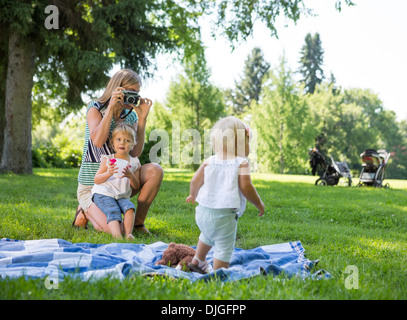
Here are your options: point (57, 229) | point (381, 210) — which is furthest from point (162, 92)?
point (57, 229)

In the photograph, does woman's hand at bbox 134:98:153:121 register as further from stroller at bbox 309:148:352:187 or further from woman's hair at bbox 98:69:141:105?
stroller at bbox 309:148:352:187

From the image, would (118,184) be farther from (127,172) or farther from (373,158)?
(373,158)

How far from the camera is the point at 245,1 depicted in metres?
11.8

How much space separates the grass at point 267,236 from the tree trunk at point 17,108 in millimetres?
2445

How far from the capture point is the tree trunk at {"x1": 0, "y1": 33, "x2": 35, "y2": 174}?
407 inches

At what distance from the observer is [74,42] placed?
10.6 meters

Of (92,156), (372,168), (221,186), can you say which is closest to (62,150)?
(372,168)

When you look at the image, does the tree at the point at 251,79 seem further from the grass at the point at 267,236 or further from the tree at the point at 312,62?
the grass at the point at 267,236

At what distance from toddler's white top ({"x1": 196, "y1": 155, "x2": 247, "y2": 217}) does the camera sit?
5.14ft

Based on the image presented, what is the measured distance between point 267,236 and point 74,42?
8686mm

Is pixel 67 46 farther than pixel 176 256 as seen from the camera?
Yes

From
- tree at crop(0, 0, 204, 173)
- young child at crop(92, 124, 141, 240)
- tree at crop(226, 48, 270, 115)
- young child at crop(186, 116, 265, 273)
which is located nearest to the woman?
young child at crop(92, 124, 141, 240)
